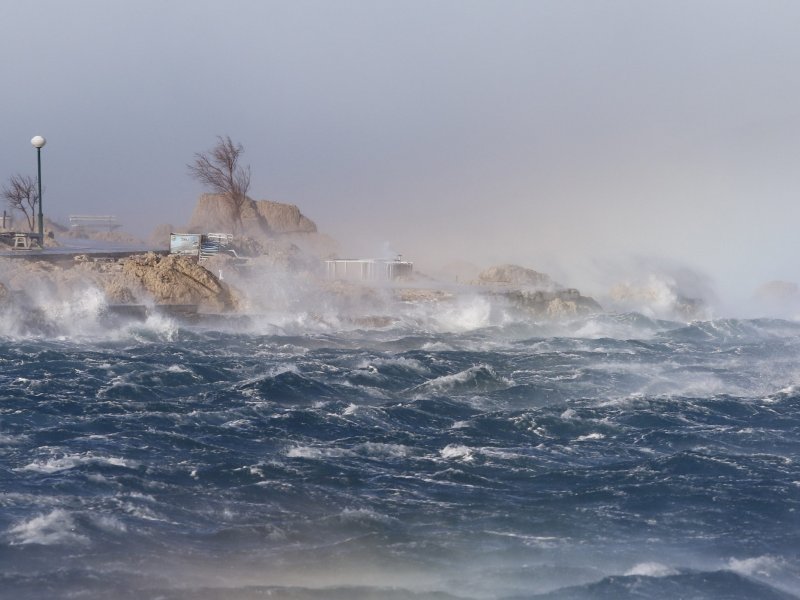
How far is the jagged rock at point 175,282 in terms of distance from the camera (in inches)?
1426

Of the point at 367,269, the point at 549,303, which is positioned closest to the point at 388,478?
the point at 549,303

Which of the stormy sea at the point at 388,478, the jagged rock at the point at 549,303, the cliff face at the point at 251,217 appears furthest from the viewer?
the cliff face at the point at 251,217

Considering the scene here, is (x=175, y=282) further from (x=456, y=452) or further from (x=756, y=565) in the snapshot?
(x=756, y=565)

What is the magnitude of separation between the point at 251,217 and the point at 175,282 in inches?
1051

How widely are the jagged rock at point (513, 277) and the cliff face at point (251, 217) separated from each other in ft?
49.4

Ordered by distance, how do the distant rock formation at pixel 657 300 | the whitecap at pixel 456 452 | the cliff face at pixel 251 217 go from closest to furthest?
the whitecap at pixel 456 452 < the distant rock formation at pixel 657 300 < the cliff face at pixel 251 217

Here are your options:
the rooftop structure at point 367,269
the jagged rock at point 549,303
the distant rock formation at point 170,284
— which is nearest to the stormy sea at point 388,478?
the distant rock formation at point 170,284

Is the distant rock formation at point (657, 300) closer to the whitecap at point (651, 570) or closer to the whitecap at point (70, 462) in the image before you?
the whitecap at point (70, 462)

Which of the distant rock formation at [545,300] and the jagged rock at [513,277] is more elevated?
the jagged rock at [513,277]

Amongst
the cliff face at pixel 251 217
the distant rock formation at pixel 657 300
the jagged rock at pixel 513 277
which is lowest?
the distant rock formation at pixel 657 300

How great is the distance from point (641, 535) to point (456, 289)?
1381 inches

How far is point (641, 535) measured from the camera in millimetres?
12492

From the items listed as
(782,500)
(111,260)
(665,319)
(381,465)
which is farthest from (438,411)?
(665,319)

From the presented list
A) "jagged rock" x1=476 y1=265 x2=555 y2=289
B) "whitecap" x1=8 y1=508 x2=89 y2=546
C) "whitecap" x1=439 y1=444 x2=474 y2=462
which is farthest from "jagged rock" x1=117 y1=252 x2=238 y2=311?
"whitecap" x1=8 y1=508 x2=89 y2=546
